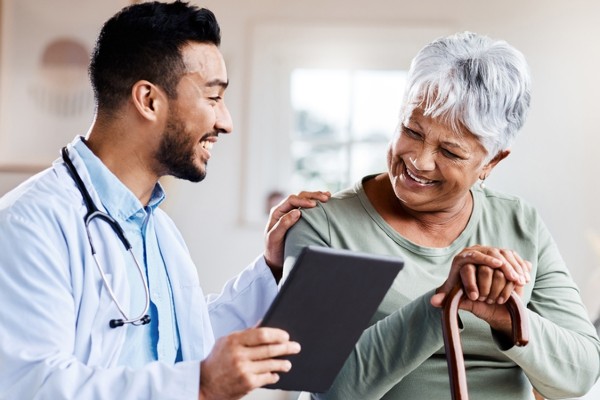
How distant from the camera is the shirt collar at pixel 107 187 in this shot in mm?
1637

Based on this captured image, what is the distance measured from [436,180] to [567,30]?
2.62m

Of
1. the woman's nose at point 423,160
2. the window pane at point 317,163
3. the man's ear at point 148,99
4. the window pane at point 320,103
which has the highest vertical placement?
the man's ear at point 148,99

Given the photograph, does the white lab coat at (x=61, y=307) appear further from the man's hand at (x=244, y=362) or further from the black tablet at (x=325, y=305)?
the black tablet at (x=325, y=305)

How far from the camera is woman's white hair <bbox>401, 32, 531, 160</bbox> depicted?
5.88ft

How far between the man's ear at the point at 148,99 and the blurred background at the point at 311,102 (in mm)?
2661

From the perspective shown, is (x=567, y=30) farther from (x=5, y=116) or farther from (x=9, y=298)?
(x=9, y=298)

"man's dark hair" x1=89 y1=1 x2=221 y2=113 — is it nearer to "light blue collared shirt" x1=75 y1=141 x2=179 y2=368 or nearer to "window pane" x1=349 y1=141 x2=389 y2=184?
"light blue collared shirt" x1=75 y1=141 x2=179 y2=368

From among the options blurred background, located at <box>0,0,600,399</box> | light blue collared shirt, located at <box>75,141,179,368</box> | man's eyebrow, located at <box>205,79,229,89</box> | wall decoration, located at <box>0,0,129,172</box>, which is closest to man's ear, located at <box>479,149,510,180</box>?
man's eyebrow, located at <box>205,79,229,89</box>

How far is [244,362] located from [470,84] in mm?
774

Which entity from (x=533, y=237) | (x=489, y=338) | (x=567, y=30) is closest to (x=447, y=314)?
(x=489, y=338)

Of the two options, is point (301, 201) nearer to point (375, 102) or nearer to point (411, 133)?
point (411, 133)

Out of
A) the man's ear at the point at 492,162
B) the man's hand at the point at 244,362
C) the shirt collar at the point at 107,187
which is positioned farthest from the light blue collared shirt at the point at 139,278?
the man's ear at the point at 492,162

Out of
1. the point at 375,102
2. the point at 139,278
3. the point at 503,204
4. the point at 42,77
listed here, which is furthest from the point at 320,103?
the point at 139,278

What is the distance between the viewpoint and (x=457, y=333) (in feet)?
4.63
